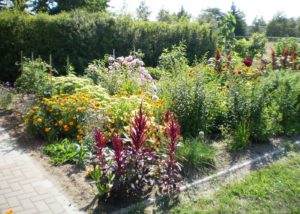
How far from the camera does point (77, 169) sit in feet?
14.0

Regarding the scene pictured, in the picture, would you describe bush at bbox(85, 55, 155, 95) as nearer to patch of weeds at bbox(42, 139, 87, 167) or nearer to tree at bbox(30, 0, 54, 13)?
patch of weeds at bbox(42, 139, 87, 167)

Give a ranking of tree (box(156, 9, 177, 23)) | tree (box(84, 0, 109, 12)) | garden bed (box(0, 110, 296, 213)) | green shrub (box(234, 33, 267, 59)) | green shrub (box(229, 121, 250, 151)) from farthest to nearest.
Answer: tree (box(84, 0, 109, 12))
tree (box(156, 9, 177, 23))
green shrub (box(234, 33, 267, 59))
green shrub (box(229, 121, 250, 151))
garden bed (box(0, 110, 296, 213))

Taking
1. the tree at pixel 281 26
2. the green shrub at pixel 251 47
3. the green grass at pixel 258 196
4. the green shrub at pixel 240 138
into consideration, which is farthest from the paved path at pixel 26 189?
the tree at pixel 281 26

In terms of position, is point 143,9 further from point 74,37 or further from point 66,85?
point 66,85

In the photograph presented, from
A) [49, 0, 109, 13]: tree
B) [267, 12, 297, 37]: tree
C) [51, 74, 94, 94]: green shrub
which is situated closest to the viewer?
[51, 74, 94, 94]: green shrub

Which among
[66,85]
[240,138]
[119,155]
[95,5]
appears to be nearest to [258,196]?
[240,138]

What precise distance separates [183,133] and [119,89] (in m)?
2.17

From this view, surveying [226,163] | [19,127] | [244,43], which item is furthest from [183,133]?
[244,43]

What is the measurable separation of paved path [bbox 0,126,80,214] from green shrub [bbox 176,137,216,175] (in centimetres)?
162

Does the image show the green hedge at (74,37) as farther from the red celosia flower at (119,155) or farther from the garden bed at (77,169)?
the red celosia flower at (119,155)

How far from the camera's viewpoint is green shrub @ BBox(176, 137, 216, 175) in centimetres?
427

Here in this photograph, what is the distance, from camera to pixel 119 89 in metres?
6.86

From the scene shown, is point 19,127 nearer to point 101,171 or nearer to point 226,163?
point 101,171

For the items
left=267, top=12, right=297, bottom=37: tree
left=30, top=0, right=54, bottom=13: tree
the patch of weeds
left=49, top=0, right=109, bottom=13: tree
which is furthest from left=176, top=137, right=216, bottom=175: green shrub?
left=267, top=12, right=297, bottom=37: tree
